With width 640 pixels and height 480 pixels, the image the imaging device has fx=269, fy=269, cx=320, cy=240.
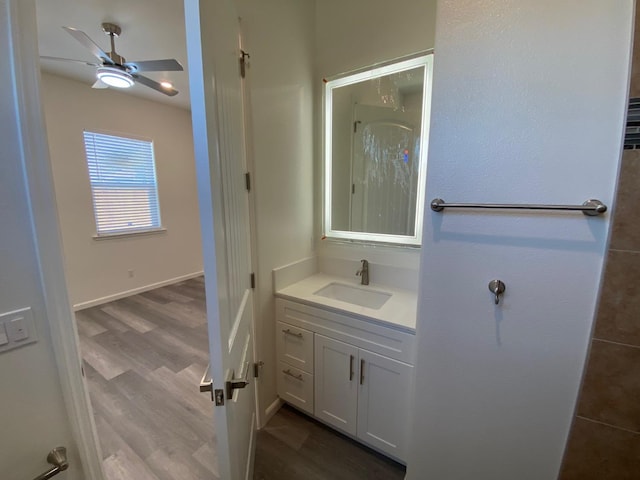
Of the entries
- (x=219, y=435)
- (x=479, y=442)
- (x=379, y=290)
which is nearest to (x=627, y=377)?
(x=479, y=442)

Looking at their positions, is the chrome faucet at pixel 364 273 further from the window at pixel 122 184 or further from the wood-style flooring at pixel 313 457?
the window at pixel 122 184

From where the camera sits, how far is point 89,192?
3.32m

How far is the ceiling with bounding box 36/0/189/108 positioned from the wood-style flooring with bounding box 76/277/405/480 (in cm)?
270

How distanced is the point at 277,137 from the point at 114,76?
159 centimetres

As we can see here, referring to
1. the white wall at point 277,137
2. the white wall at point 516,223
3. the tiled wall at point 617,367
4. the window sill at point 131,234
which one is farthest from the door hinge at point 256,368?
the window sill at point 131,234

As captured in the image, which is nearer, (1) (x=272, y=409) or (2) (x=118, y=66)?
(1) (x=272, y=409)

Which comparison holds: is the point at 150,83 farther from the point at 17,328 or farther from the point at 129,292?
the point at 129,292

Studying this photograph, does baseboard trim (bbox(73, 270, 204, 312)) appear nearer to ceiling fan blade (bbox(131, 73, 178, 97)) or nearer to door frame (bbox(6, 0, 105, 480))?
ceiling fan blade (bbox(131, 73, 178, 97))

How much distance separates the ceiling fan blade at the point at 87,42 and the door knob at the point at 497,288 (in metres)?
2.58

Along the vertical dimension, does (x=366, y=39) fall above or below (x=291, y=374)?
above

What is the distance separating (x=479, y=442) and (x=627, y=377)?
1.87 feet

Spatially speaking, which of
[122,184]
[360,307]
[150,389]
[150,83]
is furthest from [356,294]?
[122,184]

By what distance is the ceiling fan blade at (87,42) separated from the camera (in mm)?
1635

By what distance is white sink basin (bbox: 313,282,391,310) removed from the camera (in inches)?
69.4
